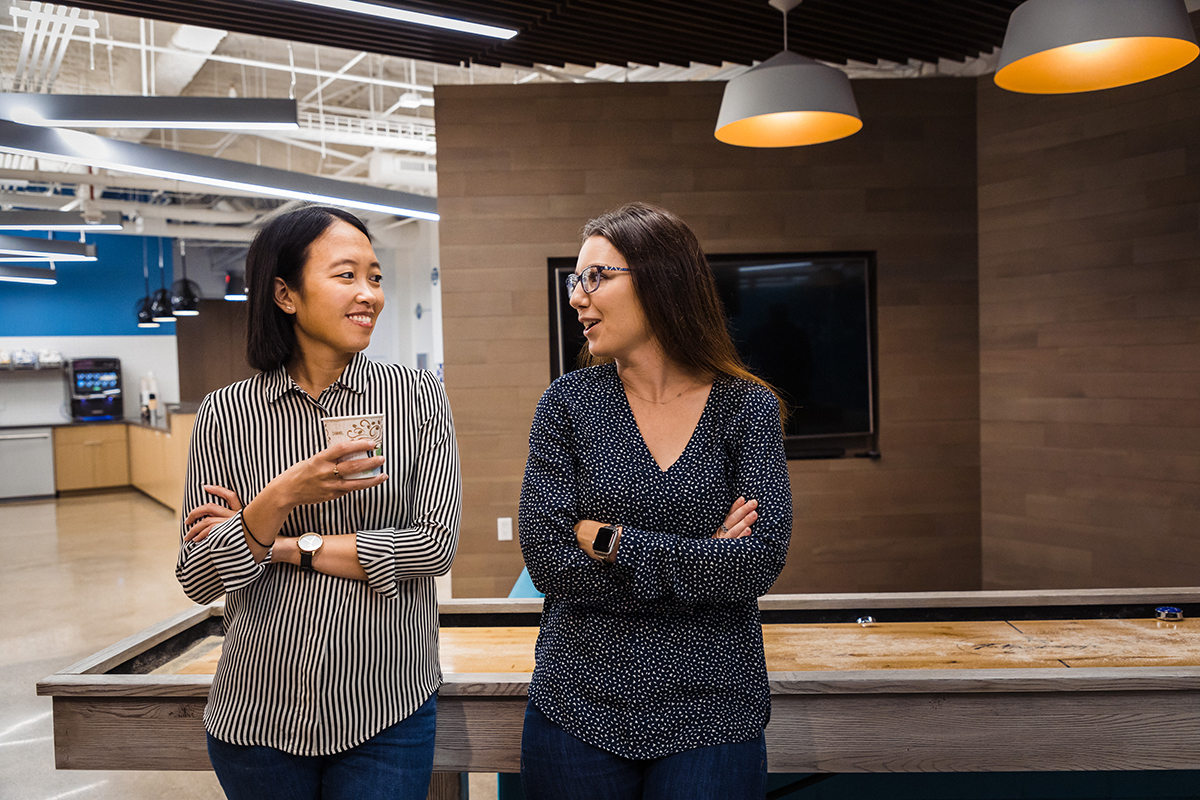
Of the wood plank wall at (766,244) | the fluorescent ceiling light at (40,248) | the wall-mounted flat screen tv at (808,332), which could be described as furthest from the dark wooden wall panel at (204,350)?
the wall-mounted flat screen tv at (808,332)

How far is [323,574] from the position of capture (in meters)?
1.32

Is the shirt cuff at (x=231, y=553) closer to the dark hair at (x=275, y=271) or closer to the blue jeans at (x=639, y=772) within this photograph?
the dark hair at (x=275, y=271)

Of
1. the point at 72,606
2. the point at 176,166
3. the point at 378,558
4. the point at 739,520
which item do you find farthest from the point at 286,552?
the point at 72,606

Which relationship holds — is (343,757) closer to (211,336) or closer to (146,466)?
(146,466)

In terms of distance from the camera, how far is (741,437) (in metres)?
1.38

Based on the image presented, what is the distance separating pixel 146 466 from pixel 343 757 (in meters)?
10.9

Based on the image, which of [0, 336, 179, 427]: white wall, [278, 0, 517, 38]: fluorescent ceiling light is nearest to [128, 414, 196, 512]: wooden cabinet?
[0, 336, 179, 427]: white wall

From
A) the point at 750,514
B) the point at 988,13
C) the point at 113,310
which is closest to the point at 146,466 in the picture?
the point at 113,310

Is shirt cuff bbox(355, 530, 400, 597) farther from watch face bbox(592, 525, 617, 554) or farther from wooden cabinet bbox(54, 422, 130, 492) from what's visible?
wooden cabinet bbox(54, 422, 130, 492)

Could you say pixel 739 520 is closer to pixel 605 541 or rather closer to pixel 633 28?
pixel 605 541

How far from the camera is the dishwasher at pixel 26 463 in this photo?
10.7 m

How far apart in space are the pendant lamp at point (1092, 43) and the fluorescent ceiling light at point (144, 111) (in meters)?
3.16

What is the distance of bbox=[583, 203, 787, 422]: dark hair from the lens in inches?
54.9

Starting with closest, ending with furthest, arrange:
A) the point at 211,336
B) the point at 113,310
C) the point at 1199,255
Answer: the point at 1199,255 < the point at 113,310 < the point at 211,336
